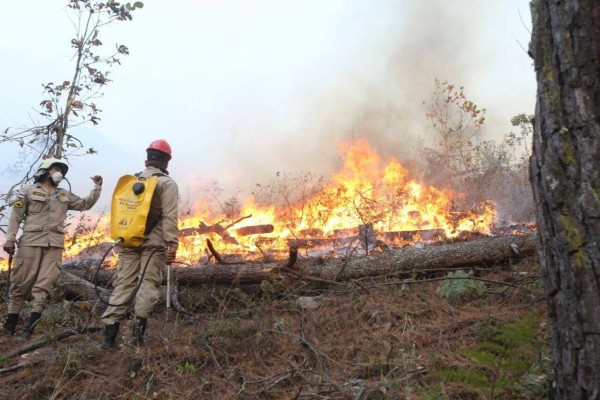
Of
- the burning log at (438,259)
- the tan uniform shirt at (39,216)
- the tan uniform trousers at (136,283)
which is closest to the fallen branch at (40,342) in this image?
the tan uniform trousers at (136,283)

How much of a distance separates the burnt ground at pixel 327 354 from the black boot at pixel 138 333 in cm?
11

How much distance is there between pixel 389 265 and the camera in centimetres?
598

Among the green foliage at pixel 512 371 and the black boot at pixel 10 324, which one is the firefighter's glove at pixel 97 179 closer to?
Answer: the black boot at pixel 10 324

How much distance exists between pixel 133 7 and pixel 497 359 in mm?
7665

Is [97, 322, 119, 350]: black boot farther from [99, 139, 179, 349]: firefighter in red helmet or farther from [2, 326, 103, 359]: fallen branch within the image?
[2, 326, 103, 359]: fallen branch

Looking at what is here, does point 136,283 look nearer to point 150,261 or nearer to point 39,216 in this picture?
point 150,261

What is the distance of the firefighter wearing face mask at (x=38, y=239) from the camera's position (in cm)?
530

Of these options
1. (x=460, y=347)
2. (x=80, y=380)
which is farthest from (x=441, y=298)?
(x=80, y=380)

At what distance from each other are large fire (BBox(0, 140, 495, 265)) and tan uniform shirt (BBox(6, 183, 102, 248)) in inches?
106

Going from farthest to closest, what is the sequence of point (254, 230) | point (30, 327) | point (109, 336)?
1. point (254, 230)
2. point (30, 327)
3. point (109, 336)

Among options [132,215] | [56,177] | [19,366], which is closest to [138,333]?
[19,366]

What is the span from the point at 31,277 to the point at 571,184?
589 cm

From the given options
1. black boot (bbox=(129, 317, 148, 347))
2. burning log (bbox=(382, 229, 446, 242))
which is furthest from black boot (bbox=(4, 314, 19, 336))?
burning log (bbox=(382, 229, 446, 242))

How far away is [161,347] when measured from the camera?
4039 mm
